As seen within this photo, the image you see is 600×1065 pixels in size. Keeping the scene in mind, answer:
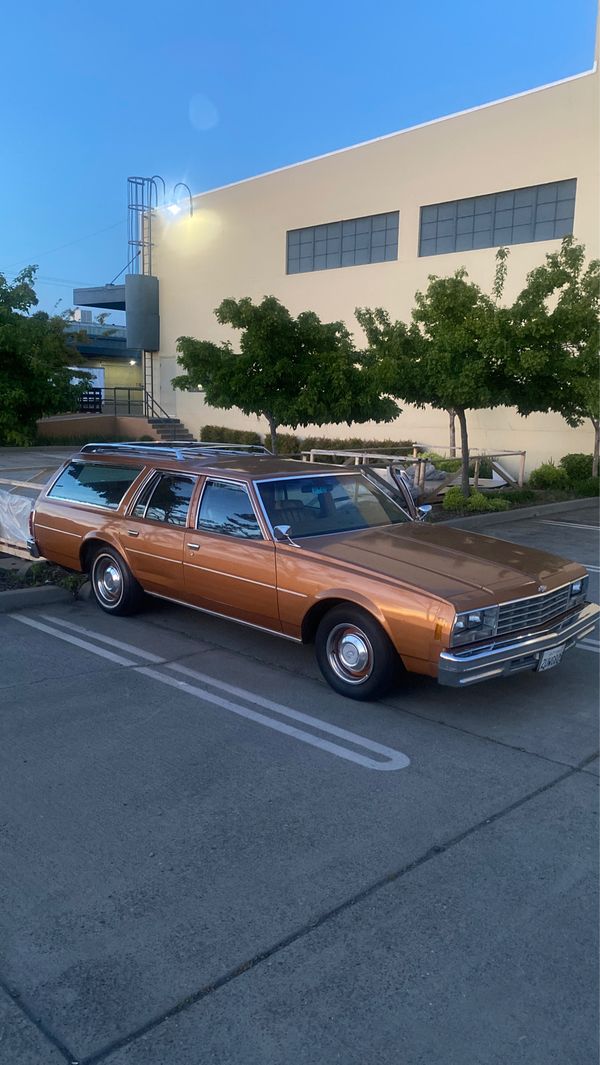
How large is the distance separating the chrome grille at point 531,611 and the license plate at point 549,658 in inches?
7.7

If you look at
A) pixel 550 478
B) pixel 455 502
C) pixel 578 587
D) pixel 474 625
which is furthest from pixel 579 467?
pixel 474 625

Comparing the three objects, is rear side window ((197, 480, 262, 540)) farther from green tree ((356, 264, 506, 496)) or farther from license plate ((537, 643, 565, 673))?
green tree ((356, 264, 506, 496))

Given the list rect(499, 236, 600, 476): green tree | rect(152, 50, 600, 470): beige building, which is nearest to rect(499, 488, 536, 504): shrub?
rect(499, 236, 600, 476): green tree

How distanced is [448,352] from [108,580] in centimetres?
825

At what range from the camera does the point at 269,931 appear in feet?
10.5

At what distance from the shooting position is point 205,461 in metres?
7.18

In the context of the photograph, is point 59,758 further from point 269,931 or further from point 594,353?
point 594,353

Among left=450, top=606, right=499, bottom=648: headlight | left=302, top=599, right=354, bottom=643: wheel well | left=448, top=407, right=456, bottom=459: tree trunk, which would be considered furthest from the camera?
left=448, top=407, right=456, bottom=459: tree trunk

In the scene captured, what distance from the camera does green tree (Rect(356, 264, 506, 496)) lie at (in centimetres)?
1362

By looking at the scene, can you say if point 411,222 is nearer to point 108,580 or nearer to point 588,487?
point 588,487

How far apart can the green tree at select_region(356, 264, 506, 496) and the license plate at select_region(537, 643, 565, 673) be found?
8.58 meters

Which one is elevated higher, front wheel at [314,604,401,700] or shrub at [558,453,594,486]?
shrub at [558,453,594,486]

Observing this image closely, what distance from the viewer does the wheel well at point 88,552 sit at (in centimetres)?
774

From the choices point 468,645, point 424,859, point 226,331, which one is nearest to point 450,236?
point 226,331
